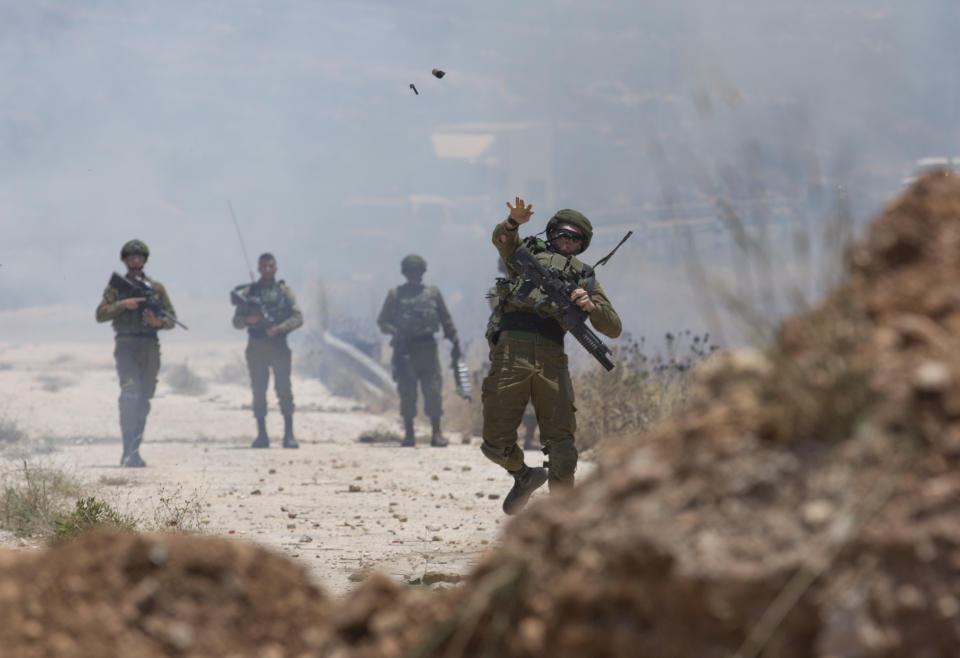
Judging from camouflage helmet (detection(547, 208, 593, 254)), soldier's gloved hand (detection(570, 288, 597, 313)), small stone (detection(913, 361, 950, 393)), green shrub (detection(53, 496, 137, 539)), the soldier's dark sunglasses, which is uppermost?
camouflage helmet (detection(547, 208, 593, 254))

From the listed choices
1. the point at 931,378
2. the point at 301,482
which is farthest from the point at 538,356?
the point at 301,482

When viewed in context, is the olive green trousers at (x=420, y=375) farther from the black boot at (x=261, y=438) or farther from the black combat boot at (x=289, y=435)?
the black boot at (x=261, y=438)

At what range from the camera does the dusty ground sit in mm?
7008

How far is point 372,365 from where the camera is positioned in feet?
78.5

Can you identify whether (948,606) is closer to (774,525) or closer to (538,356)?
(774,525)

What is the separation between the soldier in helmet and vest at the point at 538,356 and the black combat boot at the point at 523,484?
118 millimetres

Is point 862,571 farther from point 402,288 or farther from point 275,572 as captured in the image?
point 402,288

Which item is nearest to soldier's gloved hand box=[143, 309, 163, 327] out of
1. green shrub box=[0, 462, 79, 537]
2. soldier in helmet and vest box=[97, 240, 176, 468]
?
soldier in helmet and vest box=[97, 240, 176, 468]

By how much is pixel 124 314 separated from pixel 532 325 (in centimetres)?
649

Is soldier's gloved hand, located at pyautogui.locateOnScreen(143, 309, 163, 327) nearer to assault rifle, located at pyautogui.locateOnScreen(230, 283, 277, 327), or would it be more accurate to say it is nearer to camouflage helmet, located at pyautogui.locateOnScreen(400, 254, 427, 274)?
assault rifle, located at pyautogui.locateOnScreen(230, 283, 277, 327)

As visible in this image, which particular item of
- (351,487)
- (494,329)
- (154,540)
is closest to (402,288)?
(351,487)

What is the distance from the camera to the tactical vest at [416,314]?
1443 centimetres

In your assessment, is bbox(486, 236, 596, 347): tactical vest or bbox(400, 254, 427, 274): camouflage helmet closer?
bbox(486, 236, 596, 347): tactical vest

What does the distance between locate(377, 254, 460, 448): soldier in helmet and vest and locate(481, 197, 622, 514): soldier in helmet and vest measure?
297 inches
